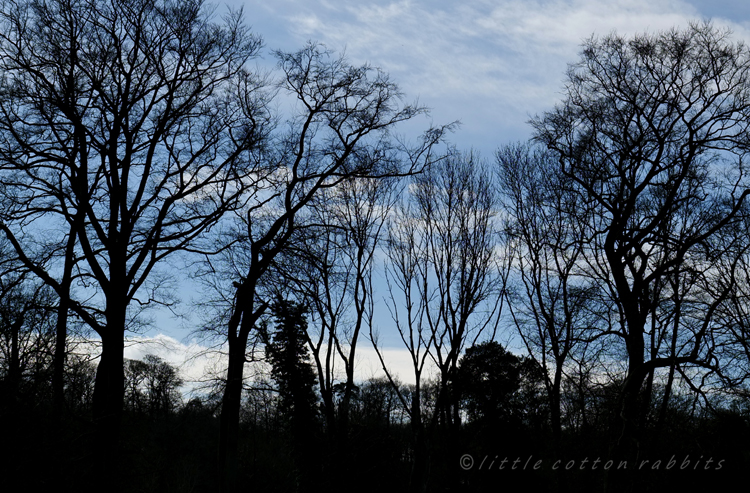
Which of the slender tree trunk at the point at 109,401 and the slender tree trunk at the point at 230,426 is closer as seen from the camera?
the slender tree trunk at the point at 109,401

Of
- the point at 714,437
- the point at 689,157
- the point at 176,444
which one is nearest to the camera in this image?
Answer: the point at 689,157

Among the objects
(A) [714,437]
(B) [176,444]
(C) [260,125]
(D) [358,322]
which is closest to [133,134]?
(C) [260,125]

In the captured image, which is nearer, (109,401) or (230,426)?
(109,401)

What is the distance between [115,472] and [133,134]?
7237 mm

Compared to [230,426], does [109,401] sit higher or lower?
higher

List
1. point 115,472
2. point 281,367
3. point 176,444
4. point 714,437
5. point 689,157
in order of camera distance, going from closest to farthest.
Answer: point 115,472 < point 689,157 < point 714,437 < point 281,367 < point 176,444

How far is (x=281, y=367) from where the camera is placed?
21.6 metres

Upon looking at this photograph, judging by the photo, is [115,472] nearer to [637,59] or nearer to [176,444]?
[637,59]

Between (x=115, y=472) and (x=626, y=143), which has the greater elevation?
(x=626, y=143)

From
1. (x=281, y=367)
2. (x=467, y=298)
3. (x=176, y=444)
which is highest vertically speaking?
(x=467, y=298)

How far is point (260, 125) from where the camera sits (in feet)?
48.7

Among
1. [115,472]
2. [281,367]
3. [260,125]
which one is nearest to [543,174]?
[260,125]

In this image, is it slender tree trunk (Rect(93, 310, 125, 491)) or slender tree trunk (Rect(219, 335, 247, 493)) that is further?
slender tree trunk (Rect(219, 335, 247, 493))

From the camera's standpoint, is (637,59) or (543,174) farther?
(543,174)
